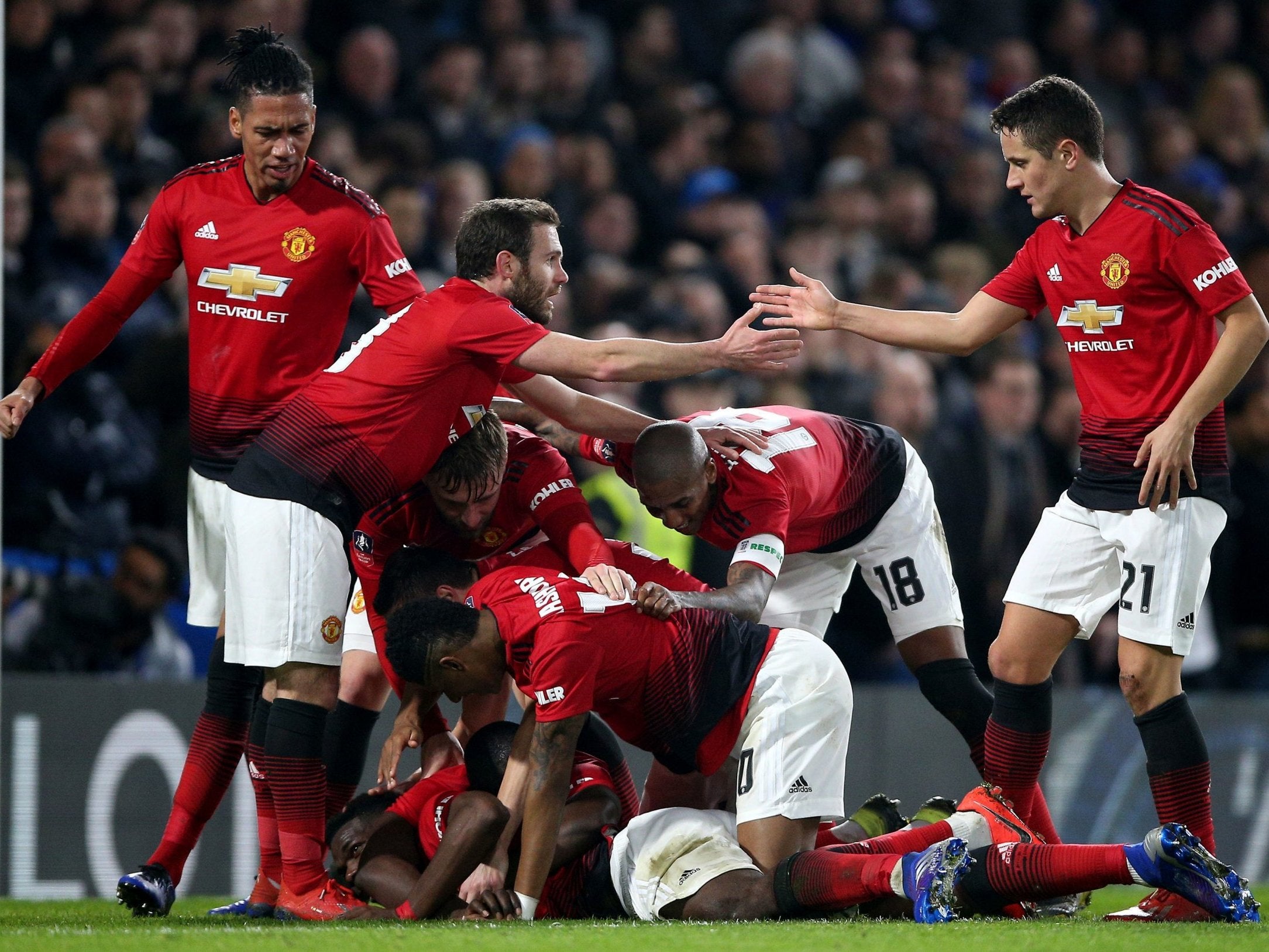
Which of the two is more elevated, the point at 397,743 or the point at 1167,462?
the point at 1167,462

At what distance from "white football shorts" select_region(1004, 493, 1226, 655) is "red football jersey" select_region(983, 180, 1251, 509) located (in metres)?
0.07

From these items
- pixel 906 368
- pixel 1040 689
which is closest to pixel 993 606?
pixel 906 368

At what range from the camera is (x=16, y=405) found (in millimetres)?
5145

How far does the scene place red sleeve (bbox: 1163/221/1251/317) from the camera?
474 centimetres

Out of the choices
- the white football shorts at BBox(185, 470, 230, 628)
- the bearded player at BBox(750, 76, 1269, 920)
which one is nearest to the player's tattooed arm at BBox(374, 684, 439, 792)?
the white football shorts at BBox(185, 470, 230, 628)

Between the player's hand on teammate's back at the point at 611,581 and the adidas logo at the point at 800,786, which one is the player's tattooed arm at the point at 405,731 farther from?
the adidas logo at the point at 800,786

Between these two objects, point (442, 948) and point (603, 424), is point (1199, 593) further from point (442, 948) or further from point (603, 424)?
point (442, 948)

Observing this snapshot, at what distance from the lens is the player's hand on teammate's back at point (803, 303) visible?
5.32 m

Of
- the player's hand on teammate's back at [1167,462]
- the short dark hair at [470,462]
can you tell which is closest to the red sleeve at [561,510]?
the short dark hair at [470,462]

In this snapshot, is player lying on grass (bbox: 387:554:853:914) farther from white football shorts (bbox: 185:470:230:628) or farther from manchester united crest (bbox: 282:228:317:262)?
manchester united crest (bbox: 282:228:317:262)

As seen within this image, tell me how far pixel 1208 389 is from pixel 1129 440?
32cm

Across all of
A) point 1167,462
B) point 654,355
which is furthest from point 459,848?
point 1167,462

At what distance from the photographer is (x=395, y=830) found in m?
5.05

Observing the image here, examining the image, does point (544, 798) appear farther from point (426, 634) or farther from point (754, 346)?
point (754, 346)
